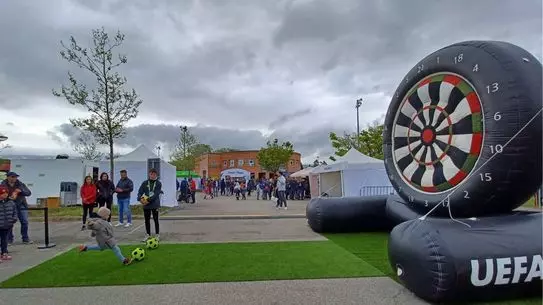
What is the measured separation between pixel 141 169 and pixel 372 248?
1387cm

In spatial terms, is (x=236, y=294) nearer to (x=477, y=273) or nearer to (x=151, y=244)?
(x=477, y=273)

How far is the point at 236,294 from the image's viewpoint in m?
5.26

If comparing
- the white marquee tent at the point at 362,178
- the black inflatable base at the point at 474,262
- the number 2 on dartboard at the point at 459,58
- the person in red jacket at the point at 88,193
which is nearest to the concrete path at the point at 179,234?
the person in red jacket at the point at 88,193

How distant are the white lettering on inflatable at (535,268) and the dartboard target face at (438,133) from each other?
137cm

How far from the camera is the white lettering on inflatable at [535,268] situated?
4.74m

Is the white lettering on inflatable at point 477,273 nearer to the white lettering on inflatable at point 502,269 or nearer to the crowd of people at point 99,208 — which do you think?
the white lettering on inflatable at point 502,269

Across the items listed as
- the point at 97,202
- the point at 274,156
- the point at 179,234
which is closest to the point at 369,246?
the point at 179,234

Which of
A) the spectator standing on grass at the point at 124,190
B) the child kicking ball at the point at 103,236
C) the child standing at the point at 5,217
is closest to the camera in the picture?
the child kicking ball at the point at 103,236

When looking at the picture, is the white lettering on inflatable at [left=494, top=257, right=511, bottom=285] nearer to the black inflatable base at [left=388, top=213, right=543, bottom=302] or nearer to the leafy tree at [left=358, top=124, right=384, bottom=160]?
the black inflatable base at [left=388, top=213, right=543, bottom=302]

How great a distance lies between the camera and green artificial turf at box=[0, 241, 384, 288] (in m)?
6.04

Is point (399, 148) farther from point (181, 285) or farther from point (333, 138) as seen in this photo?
point (333, 138)

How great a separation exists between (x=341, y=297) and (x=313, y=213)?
5840 millimetres

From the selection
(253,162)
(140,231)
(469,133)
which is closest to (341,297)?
(469,133)

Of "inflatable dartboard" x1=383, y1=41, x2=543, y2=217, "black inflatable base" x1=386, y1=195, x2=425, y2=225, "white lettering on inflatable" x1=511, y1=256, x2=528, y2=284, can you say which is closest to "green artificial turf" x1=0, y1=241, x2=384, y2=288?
"black inflatable base" x1=386, y1=195, x2=425, y2=225
